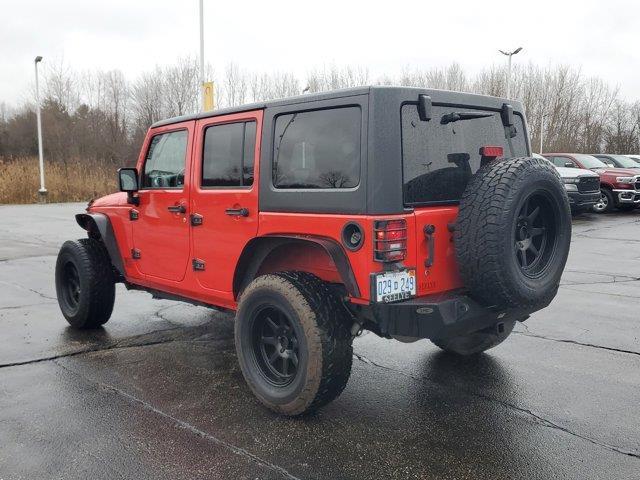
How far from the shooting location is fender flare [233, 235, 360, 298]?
3309mm

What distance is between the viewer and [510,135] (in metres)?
4.12

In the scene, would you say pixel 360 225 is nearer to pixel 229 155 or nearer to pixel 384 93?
pixel 384 93

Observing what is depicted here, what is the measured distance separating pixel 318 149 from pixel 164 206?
173 cm

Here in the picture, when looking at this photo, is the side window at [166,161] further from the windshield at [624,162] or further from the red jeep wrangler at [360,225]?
the windshield at [624,162]

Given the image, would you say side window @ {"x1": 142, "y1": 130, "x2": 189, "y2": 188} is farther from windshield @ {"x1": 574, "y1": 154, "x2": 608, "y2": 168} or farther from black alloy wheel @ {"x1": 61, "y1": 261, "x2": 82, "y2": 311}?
windshield @ {"x1": 574, "y1": 154, "x2": 608, "y2": 168}

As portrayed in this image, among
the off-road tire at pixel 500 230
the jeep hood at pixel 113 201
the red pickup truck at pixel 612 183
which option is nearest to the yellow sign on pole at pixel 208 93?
the red pickup truck at pixel 612 183

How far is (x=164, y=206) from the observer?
4730mm

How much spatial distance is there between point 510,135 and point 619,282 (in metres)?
4.93

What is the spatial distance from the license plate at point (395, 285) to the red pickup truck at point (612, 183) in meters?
16.0

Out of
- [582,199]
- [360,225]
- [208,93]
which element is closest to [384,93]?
[360,225]

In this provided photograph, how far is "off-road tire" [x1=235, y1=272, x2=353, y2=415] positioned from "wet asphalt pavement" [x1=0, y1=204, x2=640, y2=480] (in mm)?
178

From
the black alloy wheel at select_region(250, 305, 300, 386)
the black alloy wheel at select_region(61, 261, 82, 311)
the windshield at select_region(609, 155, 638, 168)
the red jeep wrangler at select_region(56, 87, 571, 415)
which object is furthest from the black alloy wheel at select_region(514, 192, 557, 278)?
the windshield at select_region(609, 155, 638, 168)

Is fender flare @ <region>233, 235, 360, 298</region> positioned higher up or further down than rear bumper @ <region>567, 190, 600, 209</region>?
further down

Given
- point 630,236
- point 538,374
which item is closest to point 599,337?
point 538,374
